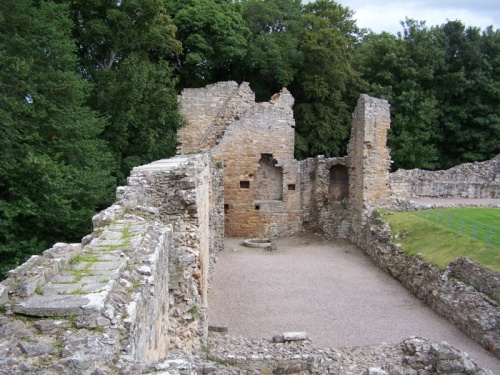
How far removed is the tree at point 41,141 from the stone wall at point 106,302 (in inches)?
268

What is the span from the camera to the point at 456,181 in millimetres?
24328

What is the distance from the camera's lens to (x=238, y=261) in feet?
53.0

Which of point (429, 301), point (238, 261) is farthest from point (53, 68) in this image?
point (429, 301)

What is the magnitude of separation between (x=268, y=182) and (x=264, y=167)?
2.40 ft

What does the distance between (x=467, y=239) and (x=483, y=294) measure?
2.74 metres

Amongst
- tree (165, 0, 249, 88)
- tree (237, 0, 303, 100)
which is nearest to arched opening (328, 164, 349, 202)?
tree (237, 0, 303, 100)

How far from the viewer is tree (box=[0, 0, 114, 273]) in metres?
12.5

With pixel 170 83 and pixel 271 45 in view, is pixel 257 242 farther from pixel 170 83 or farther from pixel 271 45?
pixel 271 45

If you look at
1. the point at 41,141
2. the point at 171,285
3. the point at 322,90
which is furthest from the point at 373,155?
the point at 171,285

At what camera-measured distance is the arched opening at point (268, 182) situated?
21.6 m

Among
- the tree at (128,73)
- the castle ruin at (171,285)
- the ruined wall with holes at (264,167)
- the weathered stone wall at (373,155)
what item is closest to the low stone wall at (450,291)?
the castle ruin at (171,285)

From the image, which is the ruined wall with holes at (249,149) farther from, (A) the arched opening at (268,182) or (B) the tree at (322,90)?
(B) the tree at (322,90)

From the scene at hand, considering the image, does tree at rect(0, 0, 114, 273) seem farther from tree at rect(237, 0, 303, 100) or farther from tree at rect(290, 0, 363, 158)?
tree at rect(290, 0, 363, 158)

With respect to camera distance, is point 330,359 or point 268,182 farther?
point 268,182
